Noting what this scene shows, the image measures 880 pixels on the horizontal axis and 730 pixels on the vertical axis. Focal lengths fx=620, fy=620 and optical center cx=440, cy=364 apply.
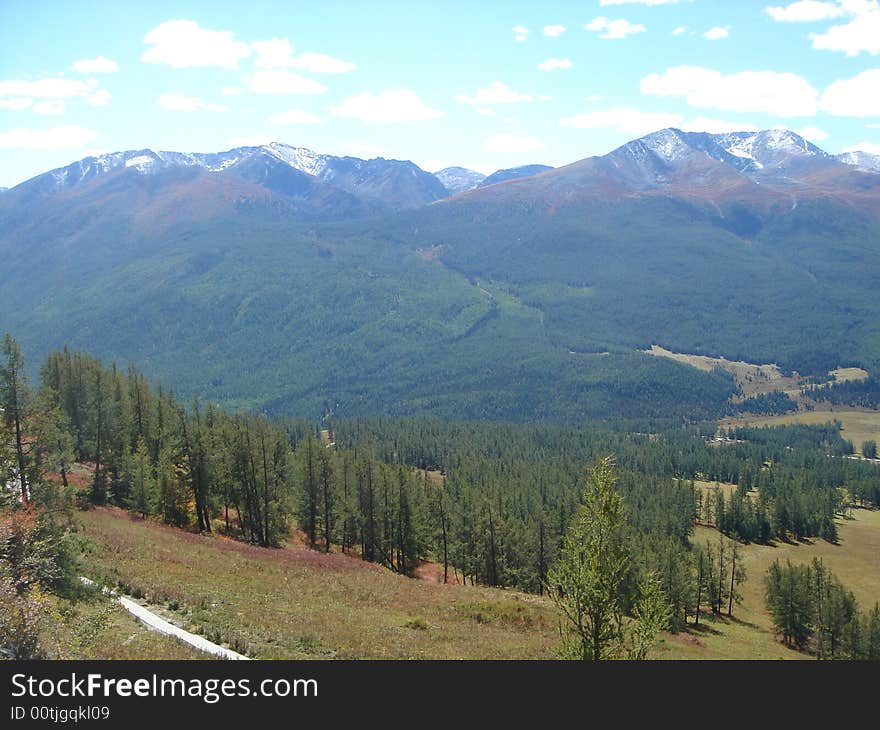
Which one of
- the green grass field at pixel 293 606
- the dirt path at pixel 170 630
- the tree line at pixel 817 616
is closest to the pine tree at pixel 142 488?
the green grass field at pixel 293 606

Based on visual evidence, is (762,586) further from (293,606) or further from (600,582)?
(600,582)

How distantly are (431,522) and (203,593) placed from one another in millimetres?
54820

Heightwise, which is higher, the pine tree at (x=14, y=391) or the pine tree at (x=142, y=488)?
the pine tree at (x=14, y=391)

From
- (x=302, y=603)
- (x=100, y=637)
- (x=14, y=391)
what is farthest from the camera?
(x=14, y=391)

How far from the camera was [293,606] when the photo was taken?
36.0 m

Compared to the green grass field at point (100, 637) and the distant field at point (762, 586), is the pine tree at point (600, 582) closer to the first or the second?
the green grass field at point (100, 637)

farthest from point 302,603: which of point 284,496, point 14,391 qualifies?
point 284,496

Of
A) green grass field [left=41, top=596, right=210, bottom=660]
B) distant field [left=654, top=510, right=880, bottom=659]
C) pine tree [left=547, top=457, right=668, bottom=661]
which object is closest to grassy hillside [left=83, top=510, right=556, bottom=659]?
green grass field [left=41, top=596, right=210, bottom=660]

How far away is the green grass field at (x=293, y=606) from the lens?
91.4 feet

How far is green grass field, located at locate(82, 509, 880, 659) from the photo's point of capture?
2785cm

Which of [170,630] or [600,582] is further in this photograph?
[170,630]

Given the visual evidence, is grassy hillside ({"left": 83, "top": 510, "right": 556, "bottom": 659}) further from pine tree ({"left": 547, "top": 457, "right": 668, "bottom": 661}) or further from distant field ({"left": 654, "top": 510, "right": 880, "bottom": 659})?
distant field ({"left": 654, "top": 510, "right": 880, "bottom": 659})

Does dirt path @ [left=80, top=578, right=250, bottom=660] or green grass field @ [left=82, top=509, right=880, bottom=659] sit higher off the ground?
dirt path @ [left=80, top=578, right=250, bottom=660]

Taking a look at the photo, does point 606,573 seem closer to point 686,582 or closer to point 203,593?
point 203,593
